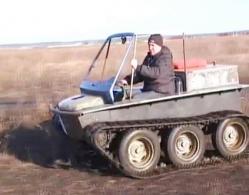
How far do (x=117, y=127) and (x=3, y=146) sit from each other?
3.84 meters

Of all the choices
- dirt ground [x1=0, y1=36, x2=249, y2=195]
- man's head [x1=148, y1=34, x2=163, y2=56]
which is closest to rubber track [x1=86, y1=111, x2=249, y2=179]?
dirt ground [x1=0, y1=36, x2=249, y2=195]

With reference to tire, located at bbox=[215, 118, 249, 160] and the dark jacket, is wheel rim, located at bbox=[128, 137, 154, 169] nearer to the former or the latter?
the dark jacket

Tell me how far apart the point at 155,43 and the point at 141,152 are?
71.1 inches

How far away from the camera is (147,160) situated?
11648 millimetres

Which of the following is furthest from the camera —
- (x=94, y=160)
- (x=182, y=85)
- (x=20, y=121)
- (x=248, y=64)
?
(x=248, y=64)

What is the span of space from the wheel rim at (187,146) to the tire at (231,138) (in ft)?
1.40

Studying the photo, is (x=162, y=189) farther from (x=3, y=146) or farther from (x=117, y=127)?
(x=3, y=146)

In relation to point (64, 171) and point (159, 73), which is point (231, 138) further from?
point (64, 171)

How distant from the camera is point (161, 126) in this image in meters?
11.7

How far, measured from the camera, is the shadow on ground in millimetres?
12695

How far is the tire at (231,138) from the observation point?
12.2 m

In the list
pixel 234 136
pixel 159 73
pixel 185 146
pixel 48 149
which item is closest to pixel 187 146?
pixel 185 146

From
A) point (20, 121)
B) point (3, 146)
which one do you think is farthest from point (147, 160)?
point (20, 121)

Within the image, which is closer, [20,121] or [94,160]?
[94,160]
